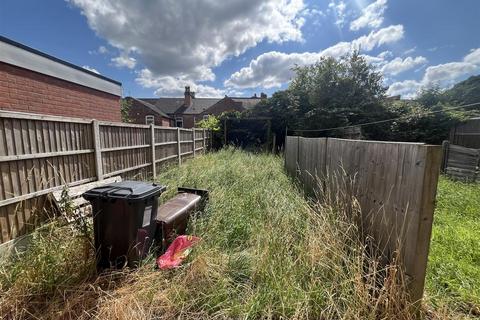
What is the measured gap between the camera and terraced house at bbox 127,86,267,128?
27214 millimetres

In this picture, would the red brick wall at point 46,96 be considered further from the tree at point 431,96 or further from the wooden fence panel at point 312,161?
the tree at point 431,96

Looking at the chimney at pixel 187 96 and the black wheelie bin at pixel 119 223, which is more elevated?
the chimney at pixel 187 96

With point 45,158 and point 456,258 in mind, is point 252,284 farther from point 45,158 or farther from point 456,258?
point 45,158

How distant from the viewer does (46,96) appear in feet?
20.3

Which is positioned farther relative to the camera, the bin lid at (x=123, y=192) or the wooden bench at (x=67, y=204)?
the wooden bench at (x=67, y=204)

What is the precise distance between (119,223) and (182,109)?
33719 mm

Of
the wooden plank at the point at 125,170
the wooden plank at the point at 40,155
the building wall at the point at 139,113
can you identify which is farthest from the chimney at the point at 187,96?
the wooden plank at the point at 40,155

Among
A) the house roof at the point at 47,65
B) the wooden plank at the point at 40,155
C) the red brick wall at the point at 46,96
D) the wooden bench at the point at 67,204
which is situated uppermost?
the house roof at the point at 47,65

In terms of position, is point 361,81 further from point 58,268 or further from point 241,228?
point 58,268

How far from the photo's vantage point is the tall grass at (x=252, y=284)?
183 centimetres

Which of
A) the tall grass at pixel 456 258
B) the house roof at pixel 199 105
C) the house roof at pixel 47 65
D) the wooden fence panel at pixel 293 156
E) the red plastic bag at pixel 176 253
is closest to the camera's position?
the tall grass at pixel 456 258

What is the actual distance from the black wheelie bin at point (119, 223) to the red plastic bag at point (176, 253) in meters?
0.24

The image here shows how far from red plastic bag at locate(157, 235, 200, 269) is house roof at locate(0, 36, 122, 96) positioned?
5.97 meters

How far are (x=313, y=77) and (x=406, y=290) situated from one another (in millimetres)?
14965
